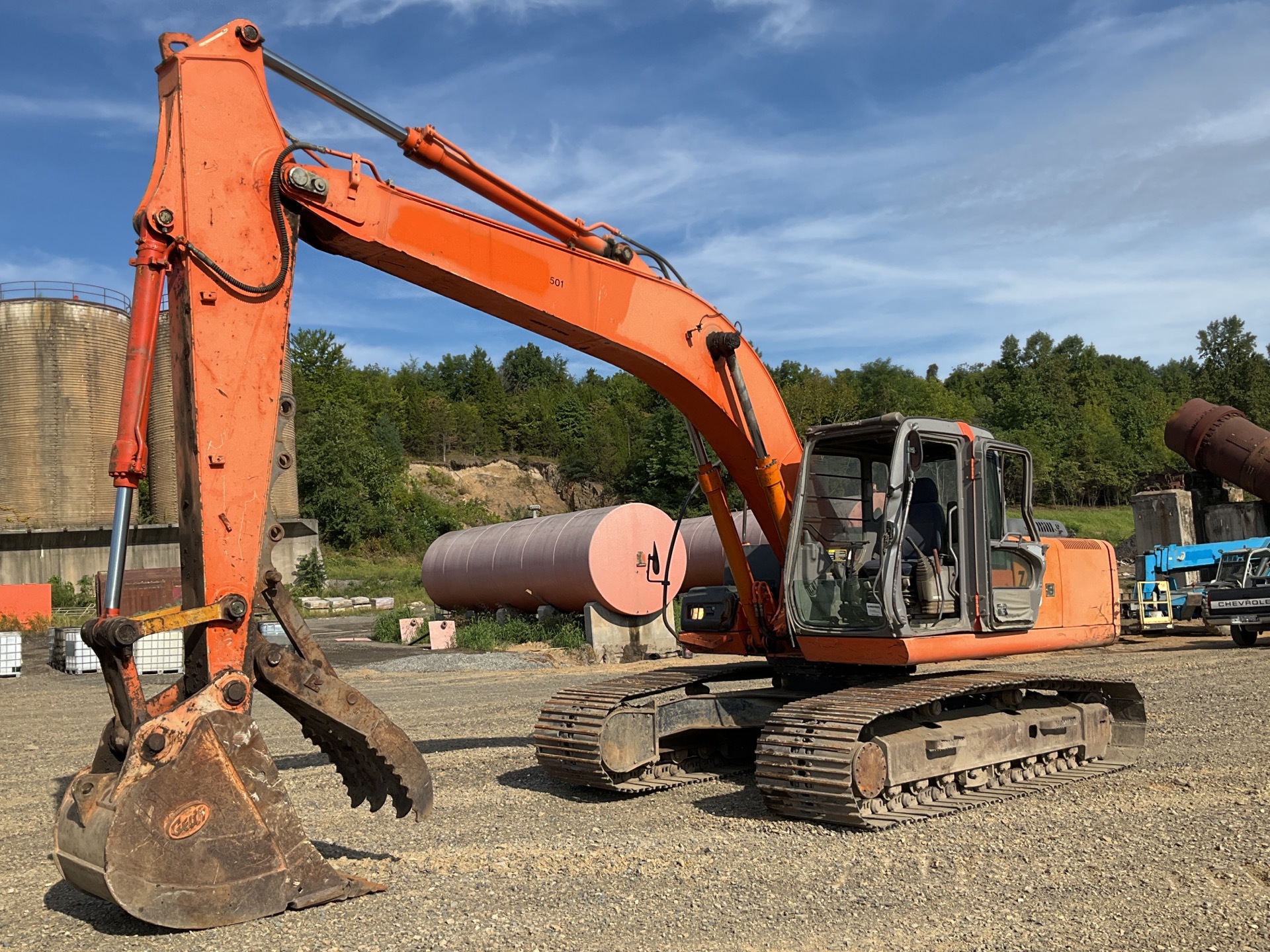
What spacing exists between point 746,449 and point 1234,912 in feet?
14.9

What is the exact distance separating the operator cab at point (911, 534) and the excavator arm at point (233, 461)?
251 cm

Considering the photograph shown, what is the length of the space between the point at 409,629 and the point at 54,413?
→ 2387 cm

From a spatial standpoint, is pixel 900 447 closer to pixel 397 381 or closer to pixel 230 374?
pixel 230 374

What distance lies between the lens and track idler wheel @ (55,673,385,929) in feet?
15.9

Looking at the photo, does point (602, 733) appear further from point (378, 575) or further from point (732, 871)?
point (378, 575)

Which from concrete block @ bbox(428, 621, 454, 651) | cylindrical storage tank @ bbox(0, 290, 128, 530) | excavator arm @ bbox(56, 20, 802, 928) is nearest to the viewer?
excavator arm @ bbox(56, 20, 802, 928)

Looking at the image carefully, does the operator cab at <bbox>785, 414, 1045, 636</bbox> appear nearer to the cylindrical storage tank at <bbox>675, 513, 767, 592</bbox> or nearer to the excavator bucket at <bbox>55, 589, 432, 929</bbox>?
the excavator bucket at <bbox>55, 589, 432, 929</bbox>

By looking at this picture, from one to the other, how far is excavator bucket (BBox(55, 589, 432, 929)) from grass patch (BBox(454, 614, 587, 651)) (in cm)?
1644

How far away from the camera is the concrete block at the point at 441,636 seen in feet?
81.0

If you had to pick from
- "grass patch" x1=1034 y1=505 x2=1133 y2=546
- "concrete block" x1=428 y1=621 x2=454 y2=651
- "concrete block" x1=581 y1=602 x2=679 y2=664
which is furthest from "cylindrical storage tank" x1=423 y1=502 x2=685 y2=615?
"grass patch" x1=1034 y1=505 x2=1133 y2=546

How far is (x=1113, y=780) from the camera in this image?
865 cm

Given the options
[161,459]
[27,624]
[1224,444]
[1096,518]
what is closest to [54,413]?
[161,459]

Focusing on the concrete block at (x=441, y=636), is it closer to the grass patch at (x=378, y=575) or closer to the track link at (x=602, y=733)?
the grass patch at (x=378, y=575)

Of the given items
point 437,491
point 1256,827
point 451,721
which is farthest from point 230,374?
point 437,491
